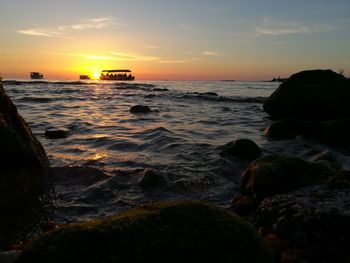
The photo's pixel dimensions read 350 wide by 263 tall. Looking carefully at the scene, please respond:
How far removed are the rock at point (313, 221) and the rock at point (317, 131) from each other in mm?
6678

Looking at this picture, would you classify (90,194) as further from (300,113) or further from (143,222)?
(300,113)

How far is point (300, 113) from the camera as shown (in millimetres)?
16031

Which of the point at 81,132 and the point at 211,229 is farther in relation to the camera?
the point at 81,132

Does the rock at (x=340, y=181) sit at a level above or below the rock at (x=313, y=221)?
above

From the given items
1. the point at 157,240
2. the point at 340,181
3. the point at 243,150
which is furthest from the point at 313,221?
the point at 243,150

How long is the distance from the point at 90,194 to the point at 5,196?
4.42ft

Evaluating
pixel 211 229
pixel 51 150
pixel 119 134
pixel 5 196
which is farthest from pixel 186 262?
pixel 119 134

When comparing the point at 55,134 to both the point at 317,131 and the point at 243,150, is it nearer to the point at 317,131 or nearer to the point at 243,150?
the point at 243,150

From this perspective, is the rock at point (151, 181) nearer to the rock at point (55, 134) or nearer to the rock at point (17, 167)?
the rock at point (17, 167)

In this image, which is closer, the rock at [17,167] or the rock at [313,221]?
the rock at [313,221]

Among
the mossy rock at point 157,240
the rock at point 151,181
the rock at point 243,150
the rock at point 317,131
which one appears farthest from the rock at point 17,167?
the rock at point 317,131

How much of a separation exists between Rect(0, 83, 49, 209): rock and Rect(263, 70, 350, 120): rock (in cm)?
1219

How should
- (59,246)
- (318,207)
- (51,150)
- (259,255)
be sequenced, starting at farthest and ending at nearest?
(51,150), (318,207), (259,255), (59,246)

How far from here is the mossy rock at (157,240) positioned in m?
2.74
